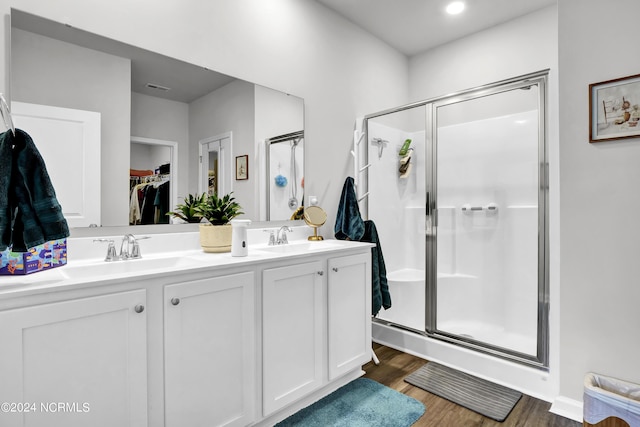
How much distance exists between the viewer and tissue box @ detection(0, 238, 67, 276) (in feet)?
3.75

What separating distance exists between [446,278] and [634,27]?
1921 millimetres

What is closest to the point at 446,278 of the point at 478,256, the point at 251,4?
the point at 478,256

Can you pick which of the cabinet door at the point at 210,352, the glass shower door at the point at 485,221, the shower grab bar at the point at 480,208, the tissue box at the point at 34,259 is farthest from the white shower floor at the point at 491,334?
the tissue box at the point at 34,259

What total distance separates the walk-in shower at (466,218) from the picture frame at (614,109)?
63 cm

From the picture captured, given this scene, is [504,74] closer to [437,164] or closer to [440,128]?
Result: [440,128]

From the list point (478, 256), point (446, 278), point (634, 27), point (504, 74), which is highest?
point (504, 74)

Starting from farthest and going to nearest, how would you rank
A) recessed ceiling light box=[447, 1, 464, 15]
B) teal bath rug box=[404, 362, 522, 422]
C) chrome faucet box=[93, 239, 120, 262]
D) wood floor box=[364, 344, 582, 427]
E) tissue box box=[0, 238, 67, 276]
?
1. recessed ceiling light box=[447, 1, 464, 15]
2. teal bath rug box=[404, 362, 522, 422]
3. wood floor box=[364, 344, 582, 427]
4. chrome faucet box=[93, 239, 120, 262]
5. tissue box box=[0, 238, 67, 276]

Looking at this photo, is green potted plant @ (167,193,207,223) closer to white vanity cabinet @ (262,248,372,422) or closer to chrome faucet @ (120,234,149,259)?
chrome faucet @ (120,234,149,259)

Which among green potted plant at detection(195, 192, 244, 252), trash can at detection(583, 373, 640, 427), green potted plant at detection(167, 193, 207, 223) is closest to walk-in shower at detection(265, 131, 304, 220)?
green potted plant at detection(195, 192, 244, 252)

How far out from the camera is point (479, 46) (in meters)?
3.10

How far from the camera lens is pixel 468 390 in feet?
6.74

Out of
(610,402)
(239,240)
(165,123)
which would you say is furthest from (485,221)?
(165,123)

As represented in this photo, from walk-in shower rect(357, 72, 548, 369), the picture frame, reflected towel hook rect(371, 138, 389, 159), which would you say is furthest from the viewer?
reflected towel hook rect(371, 138, 389, 159)

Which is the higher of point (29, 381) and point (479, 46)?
point (479, 46)
